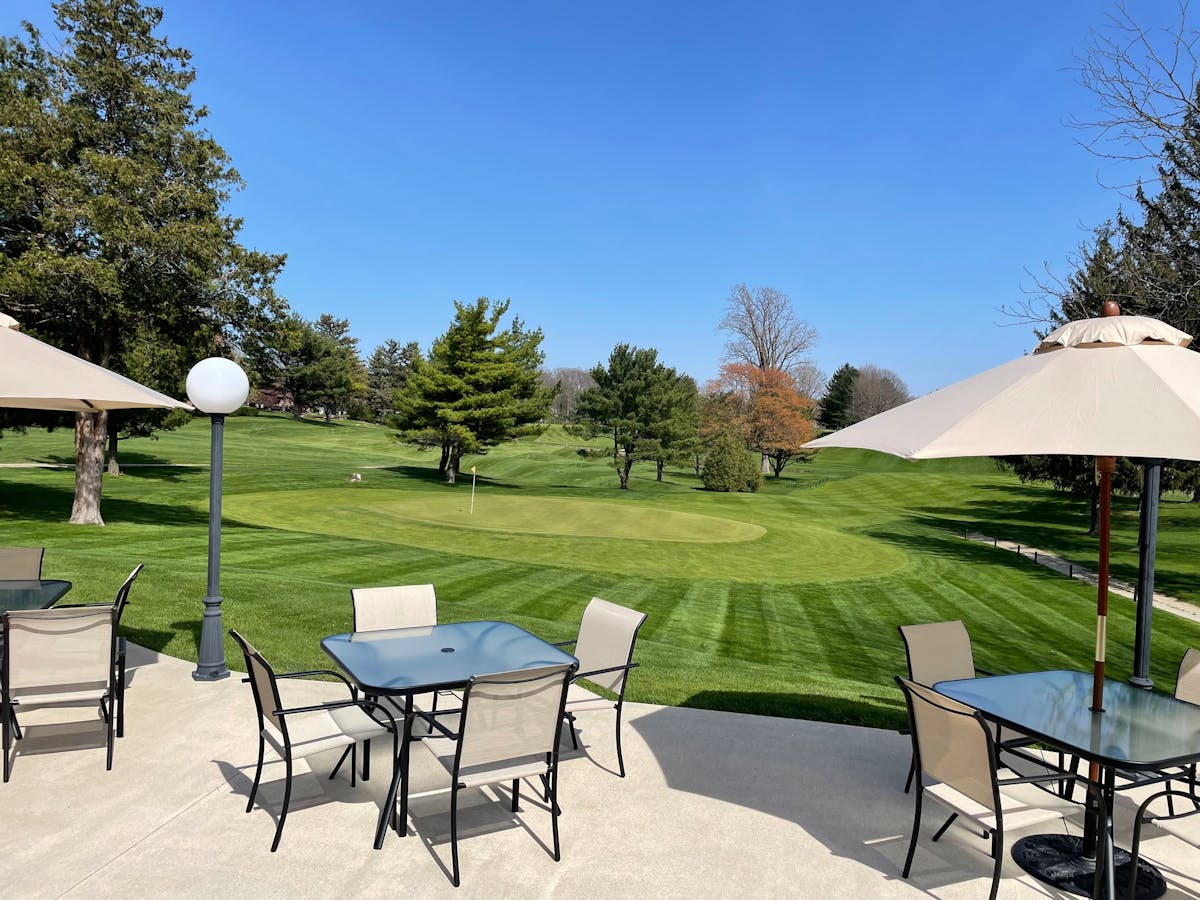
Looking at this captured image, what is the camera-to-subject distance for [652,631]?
11273 millimetres

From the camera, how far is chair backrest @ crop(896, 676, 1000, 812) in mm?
3568

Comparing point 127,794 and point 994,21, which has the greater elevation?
point 994,21

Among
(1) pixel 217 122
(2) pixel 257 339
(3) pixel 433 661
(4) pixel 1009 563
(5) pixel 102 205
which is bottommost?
(4) pixel 1009 563

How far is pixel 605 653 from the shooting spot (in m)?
5.59


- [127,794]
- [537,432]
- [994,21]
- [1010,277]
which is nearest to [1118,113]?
[1010,277]

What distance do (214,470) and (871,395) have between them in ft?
284

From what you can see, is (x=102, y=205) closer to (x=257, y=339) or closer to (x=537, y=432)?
(x=257, y=339)

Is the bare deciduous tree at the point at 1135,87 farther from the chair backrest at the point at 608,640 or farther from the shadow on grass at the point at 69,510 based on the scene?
the shadow on grass at the point at 69,510

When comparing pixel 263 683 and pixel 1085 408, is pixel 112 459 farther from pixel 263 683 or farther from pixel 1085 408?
pixel 1085 408

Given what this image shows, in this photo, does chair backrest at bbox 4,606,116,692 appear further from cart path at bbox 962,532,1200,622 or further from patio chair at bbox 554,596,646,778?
cart path at bbox 962,532,1200,622

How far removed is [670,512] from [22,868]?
2197 cm

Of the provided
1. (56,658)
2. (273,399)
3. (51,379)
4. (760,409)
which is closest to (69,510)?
(51,379)

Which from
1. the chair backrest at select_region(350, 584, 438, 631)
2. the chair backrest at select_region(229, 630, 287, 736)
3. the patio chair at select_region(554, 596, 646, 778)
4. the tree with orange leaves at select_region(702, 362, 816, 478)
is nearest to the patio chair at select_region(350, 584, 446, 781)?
the chair backrest at select_region(350, 584, 438, 631)

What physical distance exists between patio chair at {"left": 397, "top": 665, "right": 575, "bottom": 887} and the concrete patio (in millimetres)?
271
